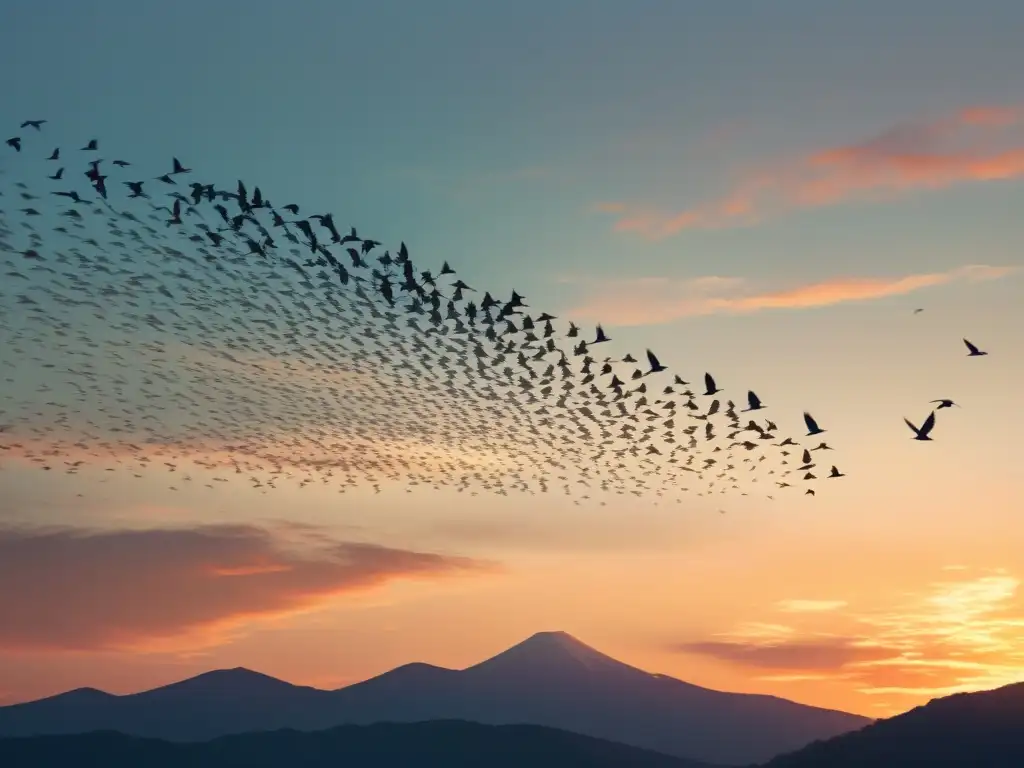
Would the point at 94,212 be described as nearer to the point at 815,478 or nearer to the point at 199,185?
the point at 199,185

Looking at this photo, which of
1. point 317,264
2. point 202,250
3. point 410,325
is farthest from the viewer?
point 410,325

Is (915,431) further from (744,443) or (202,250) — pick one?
(202,250)

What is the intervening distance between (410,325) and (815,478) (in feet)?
99.4

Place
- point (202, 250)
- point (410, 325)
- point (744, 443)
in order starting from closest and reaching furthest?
point (202, 250), point (410, 325), point (744, 443)

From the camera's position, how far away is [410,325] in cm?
7175

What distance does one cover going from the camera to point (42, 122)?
67.4 metres

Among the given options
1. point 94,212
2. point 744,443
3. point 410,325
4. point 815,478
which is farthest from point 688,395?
point 94,212

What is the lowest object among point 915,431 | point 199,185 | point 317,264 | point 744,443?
point 915,431

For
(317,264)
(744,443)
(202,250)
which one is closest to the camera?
(202,250)

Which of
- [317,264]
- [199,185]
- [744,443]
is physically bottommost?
[744,443]

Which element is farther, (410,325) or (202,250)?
(410,325)

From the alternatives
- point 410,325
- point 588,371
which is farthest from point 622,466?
point 410,325

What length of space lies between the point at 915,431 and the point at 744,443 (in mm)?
21249

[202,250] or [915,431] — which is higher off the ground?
[202,250]
